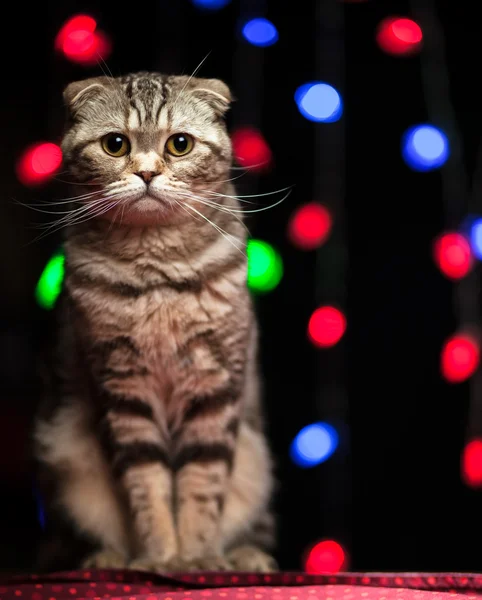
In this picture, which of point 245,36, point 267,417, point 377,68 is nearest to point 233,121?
point 245,36

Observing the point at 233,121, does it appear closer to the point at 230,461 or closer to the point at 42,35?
the point at 42,35

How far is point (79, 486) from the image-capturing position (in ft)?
5.01

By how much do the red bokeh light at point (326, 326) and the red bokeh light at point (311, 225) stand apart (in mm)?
185

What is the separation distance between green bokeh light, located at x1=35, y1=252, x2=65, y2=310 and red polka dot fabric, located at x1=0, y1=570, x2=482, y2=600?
2.03 feet

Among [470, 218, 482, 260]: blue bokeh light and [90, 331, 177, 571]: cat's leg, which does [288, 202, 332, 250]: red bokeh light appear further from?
[90, 331, 177, 571]: cat's leg

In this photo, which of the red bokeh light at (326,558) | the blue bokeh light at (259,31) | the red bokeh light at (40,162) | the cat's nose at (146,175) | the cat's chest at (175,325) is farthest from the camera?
the red bokeh light at (326,558)

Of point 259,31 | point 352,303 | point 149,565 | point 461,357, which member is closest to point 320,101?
point 259,31

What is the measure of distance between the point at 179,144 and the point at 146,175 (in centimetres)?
11

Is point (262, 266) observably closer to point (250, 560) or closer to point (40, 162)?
point (40, 162)

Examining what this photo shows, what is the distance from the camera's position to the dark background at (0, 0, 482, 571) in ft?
5.80

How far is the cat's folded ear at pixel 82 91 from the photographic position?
1.41 metres

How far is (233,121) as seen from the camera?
5.90 feet

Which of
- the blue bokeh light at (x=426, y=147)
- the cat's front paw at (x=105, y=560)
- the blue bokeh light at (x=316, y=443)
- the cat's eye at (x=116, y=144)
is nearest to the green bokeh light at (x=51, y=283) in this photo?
the cat's eye at (x=116, y=144)

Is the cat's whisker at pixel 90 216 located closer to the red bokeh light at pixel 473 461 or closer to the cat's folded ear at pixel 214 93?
the cat's folded ear at pixel 214 93
